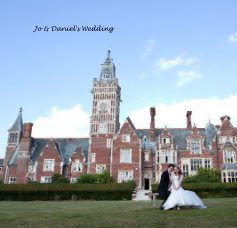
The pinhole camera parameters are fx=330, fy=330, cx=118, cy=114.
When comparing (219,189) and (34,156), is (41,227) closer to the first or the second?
(219,189)

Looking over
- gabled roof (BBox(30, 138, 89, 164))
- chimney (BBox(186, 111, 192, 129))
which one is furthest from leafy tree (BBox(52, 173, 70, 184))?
chimney (BBox(186, 111, 192, 129))

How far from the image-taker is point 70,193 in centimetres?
3322

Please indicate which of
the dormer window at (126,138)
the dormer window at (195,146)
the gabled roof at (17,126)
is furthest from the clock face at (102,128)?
the gabled roof at (17,126)

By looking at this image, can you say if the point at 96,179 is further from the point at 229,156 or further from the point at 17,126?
the point at 17,126

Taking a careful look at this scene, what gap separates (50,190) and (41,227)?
78.2 feet

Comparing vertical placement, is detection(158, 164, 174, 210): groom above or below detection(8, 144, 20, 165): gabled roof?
below

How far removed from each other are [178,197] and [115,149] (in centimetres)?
3649

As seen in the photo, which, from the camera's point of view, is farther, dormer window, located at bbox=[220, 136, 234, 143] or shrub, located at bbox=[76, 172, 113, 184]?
dormer window, located at bbox=[220, 136, 234, 143]

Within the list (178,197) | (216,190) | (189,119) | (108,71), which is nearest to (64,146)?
(108,71)

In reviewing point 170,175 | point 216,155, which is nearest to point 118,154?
point 216,155

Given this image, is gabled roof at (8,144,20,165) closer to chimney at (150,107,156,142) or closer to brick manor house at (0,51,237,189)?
brick manor house at (0,51,237,189)

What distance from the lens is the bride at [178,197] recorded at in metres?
13.1

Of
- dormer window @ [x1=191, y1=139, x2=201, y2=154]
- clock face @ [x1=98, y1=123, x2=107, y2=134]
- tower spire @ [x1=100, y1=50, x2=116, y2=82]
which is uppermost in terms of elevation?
tower spire @ [x1=100, y1=50, x2=116, y2=82]

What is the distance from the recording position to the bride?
13.1 meters
